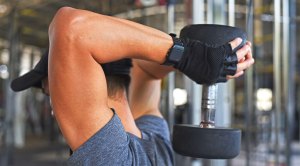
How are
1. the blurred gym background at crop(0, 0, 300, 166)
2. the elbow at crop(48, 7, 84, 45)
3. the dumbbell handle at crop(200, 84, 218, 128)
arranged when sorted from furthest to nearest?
1. the blurred gym background at crop(0, 0, 300, 166)
2. the dumbbell handle at crop(200, 84, 218, 128)
3. the elbow at crop(48, 7, 84, 45)

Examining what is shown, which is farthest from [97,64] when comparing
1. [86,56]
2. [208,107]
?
[208,107]

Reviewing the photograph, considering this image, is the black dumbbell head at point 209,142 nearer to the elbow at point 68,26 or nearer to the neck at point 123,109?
the neck at point 123,109

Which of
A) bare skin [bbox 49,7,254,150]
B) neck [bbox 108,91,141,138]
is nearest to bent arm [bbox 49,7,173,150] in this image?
bare skin [bbox 49,7,254,150]

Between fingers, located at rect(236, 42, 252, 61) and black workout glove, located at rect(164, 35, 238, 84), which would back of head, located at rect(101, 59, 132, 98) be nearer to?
black workout glove, located at rect(164, 35, 238, 84)

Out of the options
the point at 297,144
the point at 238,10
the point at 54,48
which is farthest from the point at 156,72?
the point at 297,144

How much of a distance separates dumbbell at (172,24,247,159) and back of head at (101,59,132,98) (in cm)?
16

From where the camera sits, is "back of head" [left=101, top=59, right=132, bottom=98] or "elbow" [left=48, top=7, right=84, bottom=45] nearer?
"elbow" [left=48, top=7, right=84, bottom=45]

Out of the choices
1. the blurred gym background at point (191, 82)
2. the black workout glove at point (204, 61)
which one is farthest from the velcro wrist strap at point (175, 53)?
the blurred gym background at point (191, 82)

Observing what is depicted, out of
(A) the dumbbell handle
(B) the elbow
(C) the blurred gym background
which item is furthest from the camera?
(C) the blurred gym background

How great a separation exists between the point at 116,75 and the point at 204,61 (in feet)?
0.78

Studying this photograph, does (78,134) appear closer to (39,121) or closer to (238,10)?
(238,10)

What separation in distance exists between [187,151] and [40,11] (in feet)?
16.4

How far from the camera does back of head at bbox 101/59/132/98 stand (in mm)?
921

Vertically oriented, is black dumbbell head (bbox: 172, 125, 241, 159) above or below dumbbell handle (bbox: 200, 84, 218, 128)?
below
